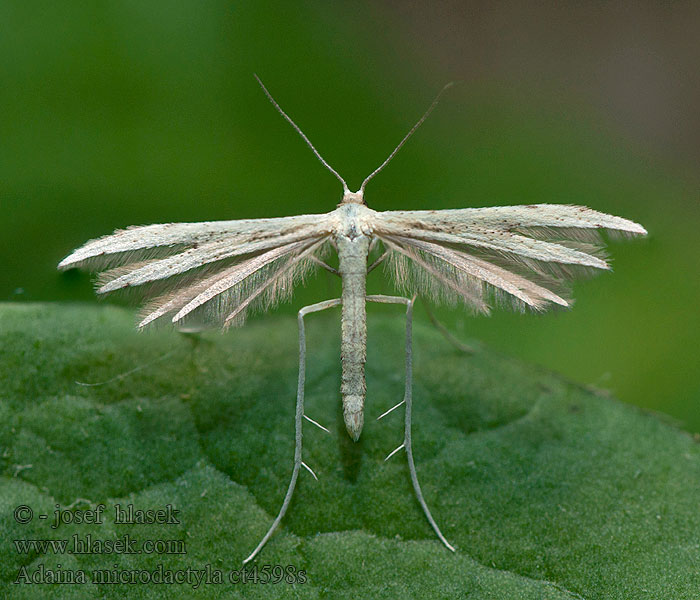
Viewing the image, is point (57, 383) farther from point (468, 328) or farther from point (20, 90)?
point (468, 328)

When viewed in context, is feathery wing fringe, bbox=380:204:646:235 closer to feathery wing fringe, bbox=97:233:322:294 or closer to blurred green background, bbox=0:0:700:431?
blurred green background, bbox=0:0:700:431

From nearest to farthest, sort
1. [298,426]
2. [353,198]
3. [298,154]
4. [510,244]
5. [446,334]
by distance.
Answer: [298,426] < [510,244] < [353,198] < [446,334] < [298,154]

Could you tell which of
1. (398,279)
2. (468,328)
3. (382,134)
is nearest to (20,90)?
(382,134)

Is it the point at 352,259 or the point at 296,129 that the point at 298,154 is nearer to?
the point at 296,129

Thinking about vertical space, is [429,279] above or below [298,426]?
above

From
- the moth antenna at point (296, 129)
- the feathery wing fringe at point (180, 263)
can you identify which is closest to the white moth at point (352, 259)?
the feathery wing fringe at point (180, 263)

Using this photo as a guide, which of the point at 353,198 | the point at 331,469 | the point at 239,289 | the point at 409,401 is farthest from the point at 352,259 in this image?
the point at 331,469

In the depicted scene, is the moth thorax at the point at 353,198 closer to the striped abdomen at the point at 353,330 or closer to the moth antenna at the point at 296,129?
the moth antenna at the point at 296,129
